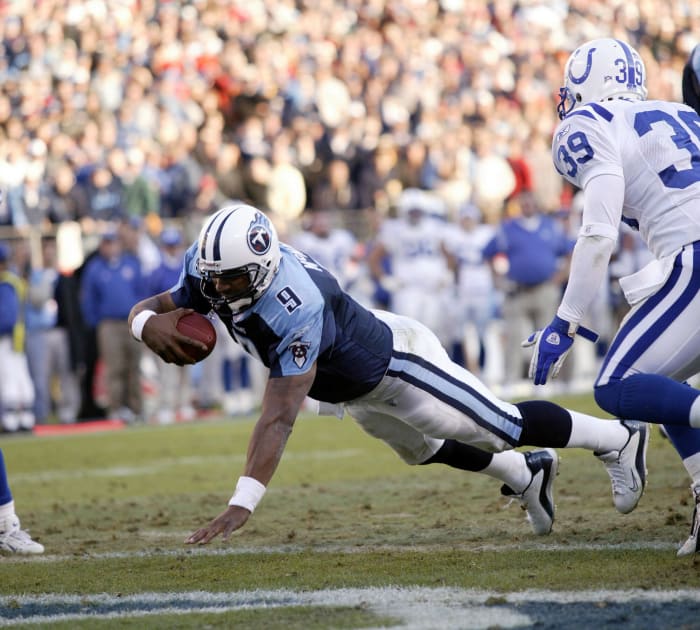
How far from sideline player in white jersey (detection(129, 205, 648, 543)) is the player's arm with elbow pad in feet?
1.40

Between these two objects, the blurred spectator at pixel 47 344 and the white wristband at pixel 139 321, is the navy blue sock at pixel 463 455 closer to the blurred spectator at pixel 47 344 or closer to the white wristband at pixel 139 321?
the white wristband at pixel 139 321

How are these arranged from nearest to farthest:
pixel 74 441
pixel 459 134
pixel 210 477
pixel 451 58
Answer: pixel 210 477 → pixel 74 441 → pixel 459 134 → pixel 451 58

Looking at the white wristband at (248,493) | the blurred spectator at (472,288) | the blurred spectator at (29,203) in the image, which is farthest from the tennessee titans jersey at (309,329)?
the blurred spectator at (472,288)

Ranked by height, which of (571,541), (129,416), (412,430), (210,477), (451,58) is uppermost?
(451,58)

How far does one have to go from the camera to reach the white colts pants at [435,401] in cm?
423

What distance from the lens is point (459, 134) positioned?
14.4 metres

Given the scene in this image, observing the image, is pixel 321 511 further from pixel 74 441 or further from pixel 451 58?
pixel 451 58

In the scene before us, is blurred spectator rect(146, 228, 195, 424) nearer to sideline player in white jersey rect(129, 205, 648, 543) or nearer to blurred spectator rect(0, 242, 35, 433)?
blurred spectator rect(0, 242, 35, 433)

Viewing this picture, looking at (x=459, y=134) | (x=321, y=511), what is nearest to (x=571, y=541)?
(x=321, y=511)

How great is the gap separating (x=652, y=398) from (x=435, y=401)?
2.58 ft

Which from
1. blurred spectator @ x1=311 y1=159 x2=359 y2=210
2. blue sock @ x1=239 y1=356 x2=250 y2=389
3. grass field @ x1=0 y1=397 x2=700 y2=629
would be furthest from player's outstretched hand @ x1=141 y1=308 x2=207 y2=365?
blurred spectator @ x1=311 y1=159 x2=359 y2=210

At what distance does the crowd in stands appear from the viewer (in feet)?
39.4

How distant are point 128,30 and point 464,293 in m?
5.70

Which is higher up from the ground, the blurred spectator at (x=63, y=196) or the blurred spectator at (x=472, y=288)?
the blurred spectator at (x=63, y=196)
